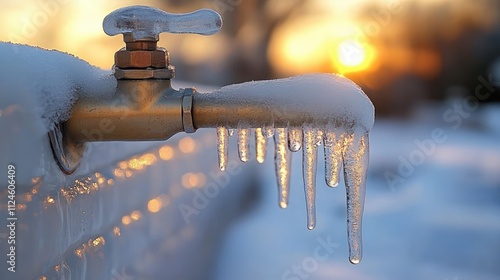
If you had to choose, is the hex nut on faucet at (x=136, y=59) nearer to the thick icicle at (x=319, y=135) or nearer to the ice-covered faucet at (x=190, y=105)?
the ice-covered faucet at (x=190, y=105)

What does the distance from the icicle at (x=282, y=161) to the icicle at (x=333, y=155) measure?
3.1 inches

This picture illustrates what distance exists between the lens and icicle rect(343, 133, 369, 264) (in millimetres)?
814

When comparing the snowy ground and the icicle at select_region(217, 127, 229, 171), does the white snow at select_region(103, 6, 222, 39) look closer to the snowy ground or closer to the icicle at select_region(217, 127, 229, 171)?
the icicle at select_region(217, 127, 229, 171)

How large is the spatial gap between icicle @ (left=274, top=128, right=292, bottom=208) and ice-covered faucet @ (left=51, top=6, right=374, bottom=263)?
0.06 meters

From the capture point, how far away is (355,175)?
2.78 ft

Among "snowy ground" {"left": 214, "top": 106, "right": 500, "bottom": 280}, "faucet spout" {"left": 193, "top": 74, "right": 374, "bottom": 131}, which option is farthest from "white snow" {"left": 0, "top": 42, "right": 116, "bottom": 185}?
"snowy ground" {"left": 214, "top": 106, "right": 500, "bottom": 280}

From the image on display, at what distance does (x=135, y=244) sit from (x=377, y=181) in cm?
336

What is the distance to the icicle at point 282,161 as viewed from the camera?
895 mm

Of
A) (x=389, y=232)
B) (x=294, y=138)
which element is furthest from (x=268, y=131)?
(x=389, y=232)

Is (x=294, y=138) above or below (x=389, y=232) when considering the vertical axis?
above

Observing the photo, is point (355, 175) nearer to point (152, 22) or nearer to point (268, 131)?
point (268, 131)

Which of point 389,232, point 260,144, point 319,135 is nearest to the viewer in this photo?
point 319,135

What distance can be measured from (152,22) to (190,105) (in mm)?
139

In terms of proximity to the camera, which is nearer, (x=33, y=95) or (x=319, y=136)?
(x=33, y=95)
